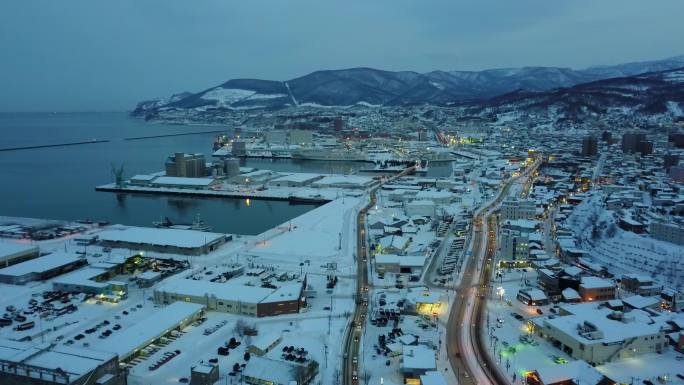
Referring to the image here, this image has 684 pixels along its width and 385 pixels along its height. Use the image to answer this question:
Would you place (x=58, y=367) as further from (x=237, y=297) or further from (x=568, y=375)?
(x=568, y=375)

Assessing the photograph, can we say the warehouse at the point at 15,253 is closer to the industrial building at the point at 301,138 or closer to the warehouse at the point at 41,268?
the warehouse at the point at 41,268

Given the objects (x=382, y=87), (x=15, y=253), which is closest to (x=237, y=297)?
(x=15, y=253)

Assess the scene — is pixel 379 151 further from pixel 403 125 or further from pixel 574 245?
pixel 574 245

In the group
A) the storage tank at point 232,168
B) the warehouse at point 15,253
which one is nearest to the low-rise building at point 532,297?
the warehouse at point 15,253

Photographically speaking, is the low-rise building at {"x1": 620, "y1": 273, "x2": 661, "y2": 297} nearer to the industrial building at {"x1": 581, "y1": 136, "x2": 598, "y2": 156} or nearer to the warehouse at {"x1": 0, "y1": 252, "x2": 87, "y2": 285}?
the warehouse at {"x1": 0, "y1": 252, "x2": 87, "y2": 285}

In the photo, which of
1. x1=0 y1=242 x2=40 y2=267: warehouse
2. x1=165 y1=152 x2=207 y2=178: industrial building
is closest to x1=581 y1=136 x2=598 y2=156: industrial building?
x1=165 y1=152 x2=207 y2=178: industrial building

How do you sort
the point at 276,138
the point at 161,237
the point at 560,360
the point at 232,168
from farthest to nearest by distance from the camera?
the point at 276,138, the point at 232,168, the point at 161,237, the point at 560,360
